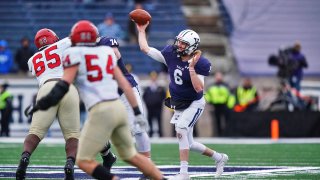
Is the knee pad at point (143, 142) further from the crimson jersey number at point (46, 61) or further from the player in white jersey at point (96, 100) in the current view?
the player in white jersey at point (96, 100)

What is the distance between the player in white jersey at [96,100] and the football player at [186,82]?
2204 millimetres

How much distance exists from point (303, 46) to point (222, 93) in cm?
448

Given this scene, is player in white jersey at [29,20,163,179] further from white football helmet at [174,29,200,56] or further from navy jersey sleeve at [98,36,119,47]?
white football helmet at [174,29,200,56]

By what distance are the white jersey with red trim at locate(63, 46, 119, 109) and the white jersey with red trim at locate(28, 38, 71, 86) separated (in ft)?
6.46

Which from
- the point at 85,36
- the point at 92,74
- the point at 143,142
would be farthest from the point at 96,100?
the point at 143,142

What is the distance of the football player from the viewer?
10586 millimetres

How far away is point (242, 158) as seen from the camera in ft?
46.4

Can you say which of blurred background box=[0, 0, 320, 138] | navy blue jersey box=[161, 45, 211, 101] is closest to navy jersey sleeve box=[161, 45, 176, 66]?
navy blue jersey box=[161, 45, 211, 101]

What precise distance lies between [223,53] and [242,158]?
450 inches

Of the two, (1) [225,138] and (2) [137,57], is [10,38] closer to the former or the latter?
(2) [137,57]

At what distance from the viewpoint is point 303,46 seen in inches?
1009

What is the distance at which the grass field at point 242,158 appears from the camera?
11.0 meters

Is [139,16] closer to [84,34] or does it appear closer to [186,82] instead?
[186,82]

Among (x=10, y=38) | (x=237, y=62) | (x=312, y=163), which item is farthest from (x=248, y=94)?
(x=312, y=163)
